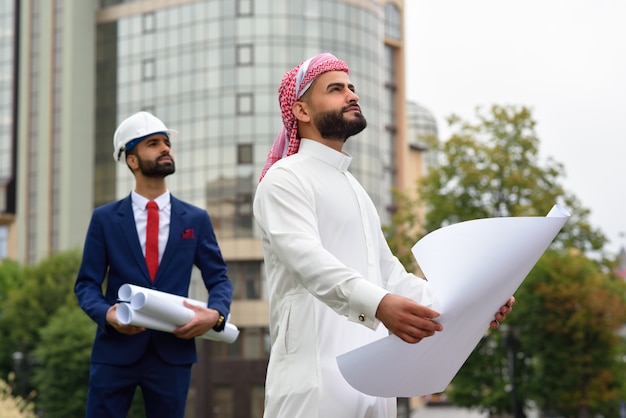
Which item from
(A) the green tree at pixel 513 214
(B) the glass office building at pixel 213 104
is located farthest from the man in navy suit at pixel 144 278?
(B) the glass office building at pixel 213 104

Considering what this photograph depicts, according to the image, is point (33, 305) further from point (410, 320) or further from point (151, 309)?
point (410, 320)

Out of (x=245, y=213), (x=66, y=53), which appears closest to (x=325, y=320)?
(x=245, y=213)

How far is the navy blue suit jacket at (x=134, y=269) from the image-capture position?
612cm

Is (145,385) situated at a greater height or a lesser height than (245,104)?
lesser

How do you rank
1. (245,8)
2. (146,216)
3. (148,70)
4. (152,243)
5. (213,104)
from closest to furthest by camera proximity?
(152,243) → (146,216) → (245,8) → (213,104) → (148,70)

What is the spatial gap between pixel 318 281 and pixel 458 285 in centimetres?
52

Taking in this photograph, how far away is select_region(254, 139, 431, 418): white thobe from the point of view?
4.42 metres

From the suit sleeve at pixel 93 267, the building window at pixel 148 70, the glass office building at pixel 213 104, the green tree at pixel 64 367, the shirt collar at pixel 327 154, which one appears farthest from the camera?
the building window at pixel 148 70

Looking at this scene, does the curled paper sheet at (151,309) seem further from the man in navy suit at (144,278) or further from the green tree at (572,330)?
the green tree at (572,330)

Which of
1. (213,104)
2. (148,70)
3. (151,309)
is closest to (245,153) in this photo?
(213,104)

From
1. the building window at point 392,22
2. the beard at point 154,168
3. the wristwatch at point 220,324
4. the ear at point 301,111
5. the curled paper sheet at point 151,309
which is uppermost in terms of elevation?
the building window at point 392,22

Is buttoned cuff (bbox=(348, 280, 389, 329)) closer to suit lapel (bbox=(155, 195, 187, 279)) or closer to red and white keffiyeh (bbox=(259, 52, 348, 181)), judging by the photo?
red and white keffiyeh (bbox=(259, 52, 348, 181))

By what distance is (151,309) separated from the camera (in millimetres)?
5879

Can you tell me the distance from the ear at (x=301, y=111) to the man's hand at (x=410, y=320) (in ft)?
3.73
